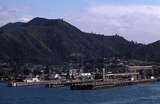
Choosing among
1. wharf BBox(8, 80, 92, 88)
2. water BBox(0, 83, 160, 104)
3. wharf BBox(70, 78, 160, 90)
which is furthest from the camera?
wharf BBox(8, 80, 92, 88)

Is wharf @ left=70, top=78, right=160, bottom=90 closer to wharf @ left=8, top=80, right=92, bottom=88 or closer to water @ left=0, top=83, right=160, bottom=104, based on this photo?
wharf @ left=8, top=80, right=92, bottom=88

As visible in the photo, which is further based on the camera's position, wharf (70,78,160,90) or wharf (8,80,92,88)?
wharf (8,80,92,88)

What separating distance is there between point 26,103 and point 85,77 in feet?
345

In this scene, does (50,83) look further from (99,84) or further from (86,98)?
(86,98)

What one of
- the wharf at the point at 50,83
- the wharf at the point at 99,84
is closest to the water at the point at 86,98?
the wharf at the point at 99,84

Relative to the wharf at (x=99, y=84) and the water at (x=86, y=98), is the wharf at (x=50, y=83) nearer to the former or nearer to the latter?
the wharf at (x=99, y=84)

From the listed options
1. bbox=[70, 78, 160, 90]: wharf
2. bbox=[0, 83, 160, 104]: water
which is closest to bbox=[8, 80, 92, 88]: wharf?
bbox=[70, 78, 160, 90]: wharf

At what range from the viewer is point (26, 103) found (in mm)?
78188

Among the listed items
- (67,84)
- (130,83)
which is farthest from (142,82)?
(67,84)

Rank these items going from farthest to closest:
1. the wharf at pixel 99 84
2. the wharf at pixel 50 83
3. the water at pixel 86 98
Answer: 1. the wharf at pixel 50 83
2. the wharf at pixel 99 84
3. the water at pixel 86 98

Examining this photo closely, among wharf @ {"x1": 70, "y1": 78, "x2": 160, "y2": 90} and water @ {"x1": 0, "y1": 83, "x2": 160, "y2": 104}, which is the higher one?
wharf @ {"x1": 70, "y1": 78, "x2": 160, "y2": 90}

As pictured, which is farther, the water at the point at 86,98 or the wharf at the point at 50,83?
the wharf at the point at 50,83

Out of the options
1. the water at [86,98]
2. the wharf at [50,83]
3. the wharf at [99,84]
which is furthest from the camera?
the wharf at [50,83]

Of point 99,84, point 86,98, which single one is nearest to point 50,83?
point 99,84
